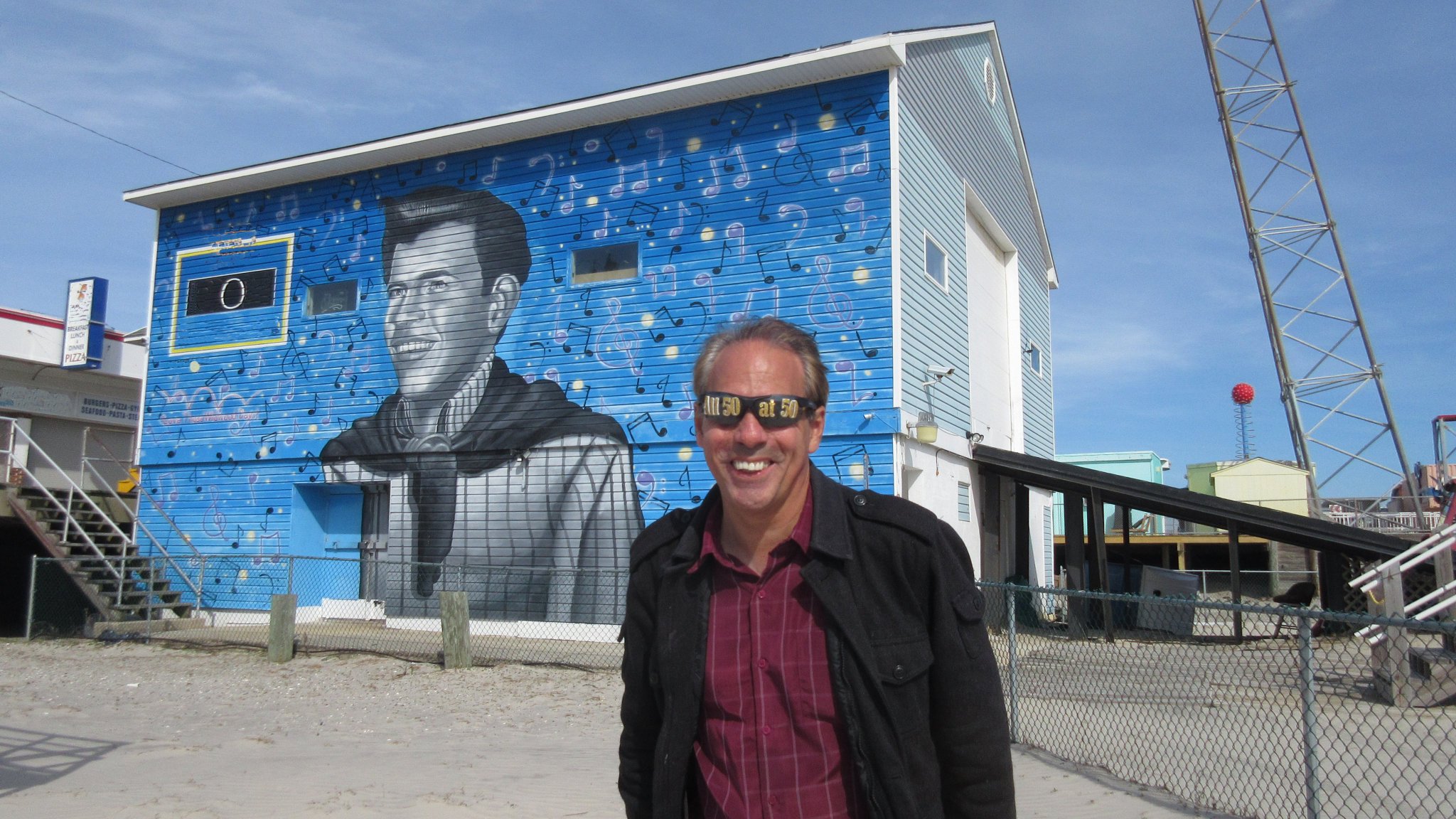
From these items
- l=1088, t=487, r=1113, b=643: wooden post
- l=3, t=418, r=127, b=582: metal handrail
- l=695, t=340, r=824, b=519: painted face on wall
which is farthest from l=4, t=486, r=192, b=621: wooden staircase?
l=695, t=340, r=824, b=519: painted face on wall

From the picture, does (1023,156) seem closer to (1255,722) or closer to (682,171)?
(682,171)

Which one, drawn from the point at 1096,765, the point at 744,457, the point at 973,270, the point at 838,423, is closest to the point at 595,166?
the point at 838,423

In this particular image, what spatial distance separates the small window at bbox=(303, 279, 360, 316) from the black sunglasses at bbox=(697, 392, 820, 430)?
15.3 meters

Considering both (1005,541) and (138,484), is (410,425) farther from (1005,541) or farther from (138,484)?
(1005,541)

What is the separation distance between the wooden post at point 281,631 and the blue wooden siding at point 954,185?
7.94m

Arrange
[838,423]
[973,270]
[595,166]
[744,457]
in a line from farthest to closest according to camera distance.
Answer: [973,270] → [595,166] → [838,423] → [744,457]

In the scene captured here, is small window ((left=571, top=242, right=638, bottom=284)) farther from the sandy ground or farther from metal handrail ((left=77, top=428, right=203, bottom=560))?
metal handrail ((left=77, top=428, right=203, bottom=560))

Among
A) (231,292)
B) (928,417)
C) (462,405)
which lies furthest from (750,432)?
(231,292)

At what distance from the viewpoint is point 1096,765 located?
7168 millimetres

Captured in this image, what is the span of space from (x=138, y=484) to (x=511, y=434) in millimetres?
7570

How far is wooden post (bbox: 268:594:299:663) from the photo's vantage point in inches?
492

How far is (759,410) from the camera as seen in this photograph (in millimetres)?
2389

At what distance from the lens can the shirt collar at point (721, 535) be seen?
234cm

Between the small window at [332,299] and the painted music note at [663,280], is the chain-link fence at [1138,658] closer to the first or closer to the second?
the painted music note at [663,280]
